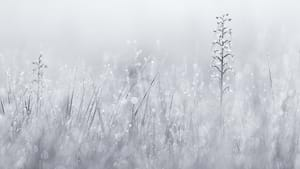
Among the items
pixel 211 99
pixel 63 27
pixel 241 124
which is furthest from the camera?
pixel 63 27

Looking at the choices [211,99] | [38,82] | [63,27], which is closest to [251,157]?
[211,99]

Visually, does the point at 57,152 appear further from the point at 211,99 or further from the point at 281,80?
the point at 281,80

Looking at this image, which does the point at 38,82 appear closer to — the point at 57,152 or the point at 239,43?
the point at 57,152

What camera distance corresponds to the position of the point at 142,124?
3.49 metres

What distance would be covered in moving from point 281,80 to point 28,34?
683cm

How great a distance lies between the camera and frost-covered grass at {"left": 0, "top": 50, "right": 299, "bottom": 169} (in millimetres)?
2971

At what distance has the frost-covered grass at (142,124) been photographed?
117 inches

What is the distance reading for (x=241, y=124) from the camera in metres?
3.67

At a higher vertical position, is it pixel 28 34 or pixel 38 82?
pixel 28 34

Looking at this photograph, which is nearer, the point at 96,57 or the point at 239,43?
the point at 96,57

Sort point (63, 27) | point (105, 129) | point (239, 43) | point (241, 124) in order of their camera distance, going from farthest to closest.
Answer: point (63, 27)
point (239, 43)
point (241, 124)
point (105, 129)

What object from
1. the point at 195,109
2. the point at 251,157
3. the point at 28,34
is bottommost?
the point at 251,157

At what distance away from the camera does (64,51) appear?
6.94 meters

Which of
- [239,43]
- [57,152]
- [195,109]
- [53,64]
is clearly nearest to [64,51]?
[53,64]
